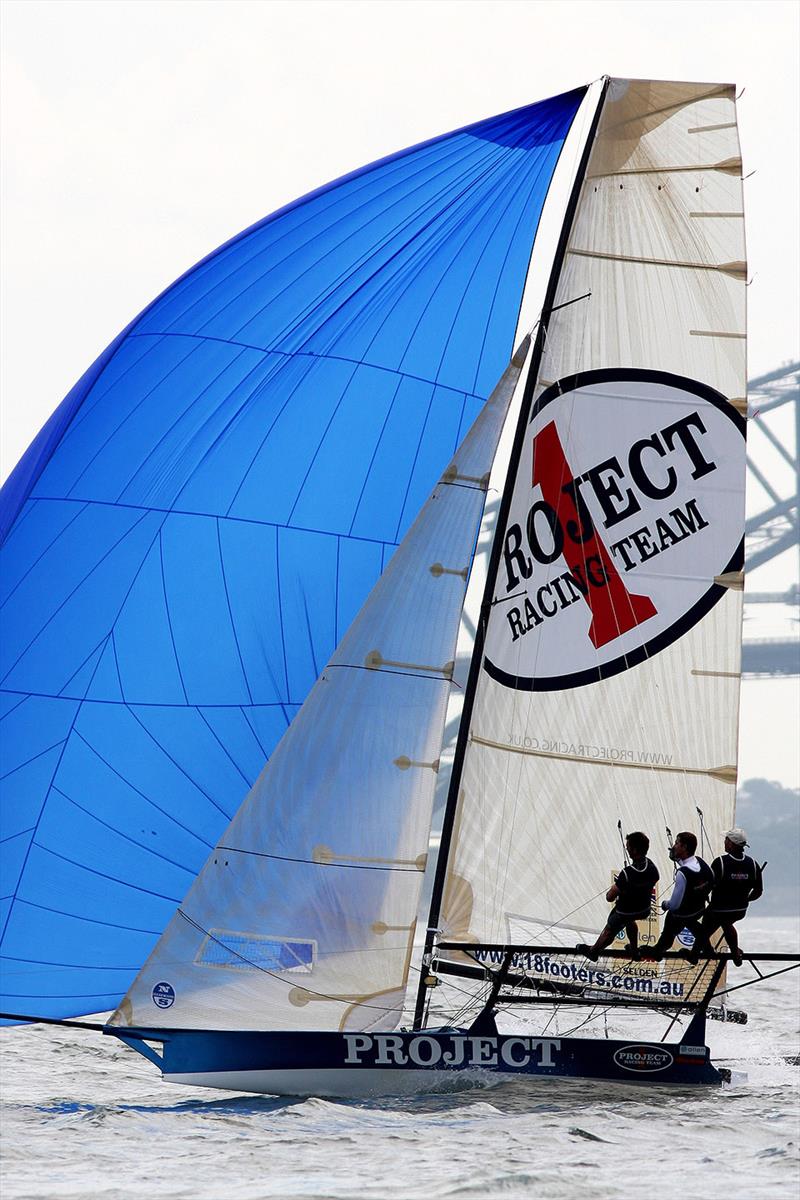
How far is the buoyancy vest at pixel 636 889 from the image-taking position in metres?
5.82

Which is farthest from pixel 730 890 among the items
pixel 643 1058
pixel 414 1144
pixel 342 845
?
pixel 414 1144

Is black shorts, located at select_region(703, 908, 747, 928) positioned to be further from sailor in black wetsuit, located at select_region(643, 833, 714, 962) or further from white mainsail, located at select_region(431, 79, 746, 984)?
white mainsail, located at select_region(431, 79, 746, 984)

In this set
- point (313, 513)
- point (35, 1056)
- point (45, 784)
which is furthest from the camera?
point (35, 1056)

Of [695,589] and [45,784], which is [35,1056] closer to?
[45,784]

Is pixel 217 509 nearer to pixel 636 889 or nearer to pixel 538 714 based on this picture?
pixel 538 714

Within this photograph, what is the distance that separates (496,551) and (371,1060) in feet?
5.72

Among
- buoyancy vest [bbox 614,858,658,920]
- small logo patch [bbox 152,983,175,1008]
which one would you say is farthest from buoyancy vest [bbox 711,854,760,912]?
small logo patch [bbox 152,983,175,1008]

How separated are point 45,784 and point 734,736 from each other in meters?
2.37

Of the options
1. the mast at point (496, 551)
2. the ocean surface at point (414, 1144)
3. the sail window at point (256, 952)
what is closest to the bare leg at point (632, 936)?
the ocean surface at point (414, 1144)

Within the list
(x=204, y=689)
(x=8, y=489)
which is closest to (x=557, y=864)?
(x=204, y=689)

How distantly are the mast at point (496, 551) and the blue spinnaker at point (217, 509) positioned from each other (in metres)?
0.24

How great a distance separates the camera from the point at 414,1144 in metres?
4.91

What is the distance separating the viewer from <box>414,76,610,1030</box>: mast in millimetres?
5840

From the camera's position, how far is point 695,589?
6.23 m
